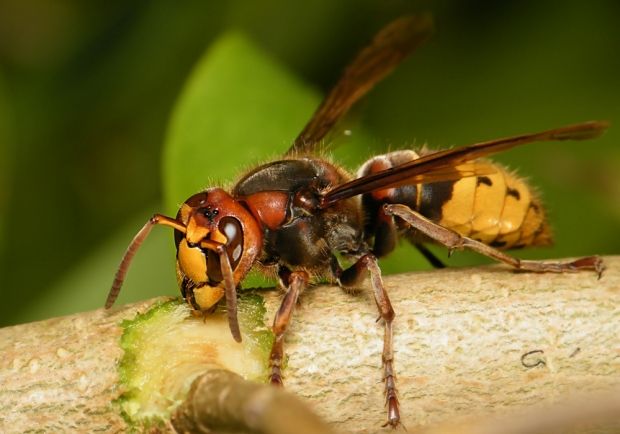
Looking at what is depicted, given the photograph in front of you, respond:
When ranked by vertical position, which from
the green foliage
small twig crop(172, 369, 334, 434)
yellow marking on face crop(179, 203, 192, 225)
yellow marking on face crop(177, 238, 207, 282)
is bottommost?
small twig crop(172, 369, 334, 434)

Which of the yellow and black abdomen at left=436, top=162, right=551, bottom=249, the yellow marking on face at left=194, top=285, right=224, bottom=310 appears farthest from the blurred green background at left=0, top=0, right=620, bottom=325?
the yellow marking on face at left=194, top=285, right=224, bottom=310

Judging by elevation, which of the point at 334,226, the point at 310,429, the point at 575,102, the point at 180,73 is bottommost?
the point at 310,429

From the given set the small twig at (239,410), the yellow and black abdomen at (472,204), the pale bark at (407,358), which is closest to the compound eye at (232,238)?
the pale bark at (407,358)

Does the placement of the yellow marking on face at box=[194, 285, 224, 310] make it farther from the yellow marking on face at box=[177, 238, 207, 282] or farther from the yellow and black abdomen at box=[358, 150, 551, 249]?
the yellow and black abdomen at box=[358, 150, 551, 249]

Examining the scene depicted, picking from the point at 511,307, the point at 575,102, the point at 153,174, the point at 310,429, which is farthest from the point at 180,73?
the point at 310,429

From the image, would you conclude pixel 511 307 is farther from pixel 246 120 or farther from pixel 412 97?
pixel 412 97

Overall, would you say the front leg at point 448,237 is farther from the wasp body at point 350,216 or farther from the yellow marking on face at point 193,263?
the yellow marking on face at point 193,263

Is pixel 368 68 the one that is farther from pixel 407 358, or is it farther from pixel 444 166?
pixel 407 358
